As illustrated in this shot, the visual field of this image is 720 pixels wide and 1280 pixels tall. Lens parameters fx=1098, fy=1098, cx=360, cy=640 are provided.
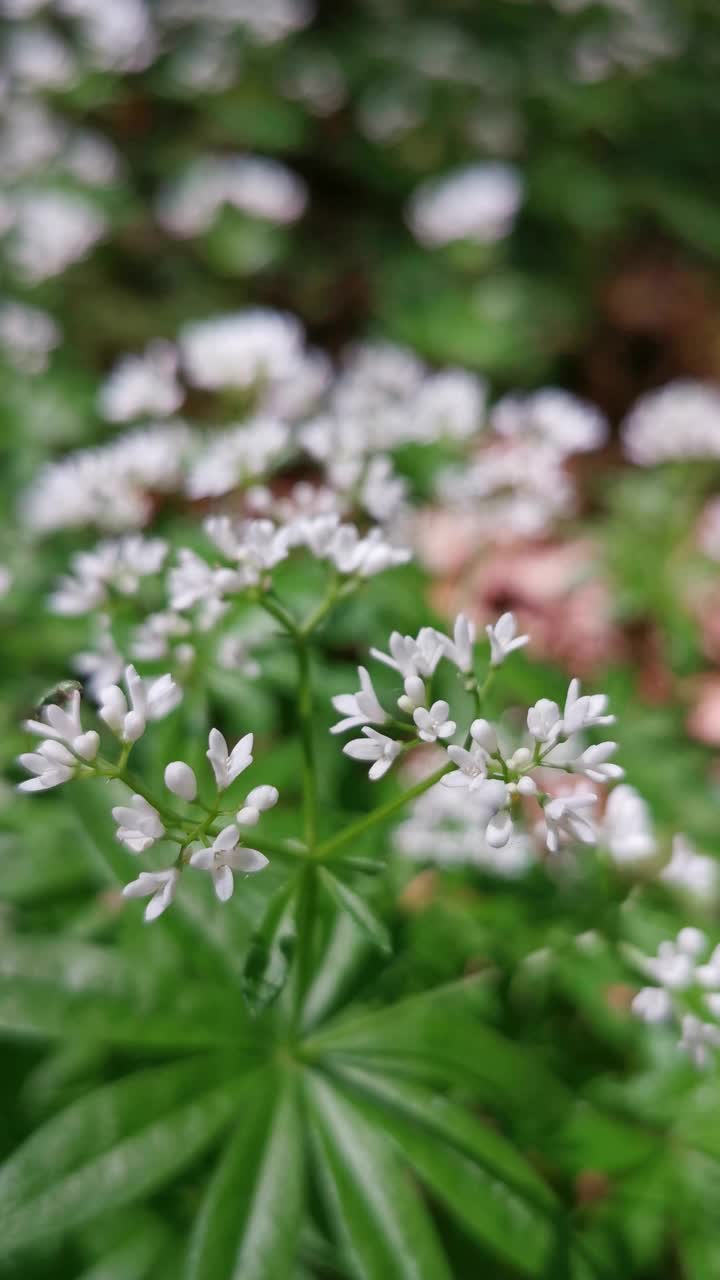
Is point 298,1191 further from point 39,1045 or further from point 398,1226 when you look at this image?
point 39,1045

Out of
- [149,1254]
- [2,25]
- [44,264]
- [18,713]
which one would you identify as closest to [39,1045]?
[149,1254]

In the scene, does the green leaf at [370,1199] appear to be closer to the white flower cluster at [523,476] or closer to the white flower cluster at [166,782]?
the white flower cluster at [166,782]

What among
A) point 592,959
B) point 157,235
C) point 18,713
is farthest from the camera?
point 157,235

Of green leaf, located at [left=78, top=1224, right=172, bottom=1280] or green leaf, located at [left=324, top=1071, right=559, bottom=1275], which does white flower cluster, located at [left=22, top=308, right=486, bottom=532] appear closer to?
green leaf, located at [left=324, top=1071, right=559, bottom=1275]

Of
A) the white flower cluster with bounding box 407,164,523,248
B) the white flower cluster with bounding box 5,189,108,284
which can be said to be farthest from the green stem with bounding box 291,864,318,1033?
the white flower cluster with bounding box 407,164,523,248

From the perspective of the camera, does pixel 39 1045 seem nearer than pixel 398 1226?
No

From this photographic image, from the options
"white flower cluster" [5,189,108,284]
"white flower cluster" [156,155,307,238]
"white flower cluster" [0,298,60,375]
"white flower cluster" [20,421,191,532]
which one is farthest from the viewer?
"white flower cluster" [156,155,307,238]

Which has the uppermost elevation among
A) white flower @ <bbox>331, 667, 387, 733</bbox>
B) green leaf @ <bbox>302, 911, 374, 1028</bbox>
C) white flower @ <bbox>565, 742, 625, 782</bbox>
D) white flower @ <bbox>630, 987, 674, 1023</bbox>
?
white flower @ <bbox>565, 742, 625, 782</bbox>
